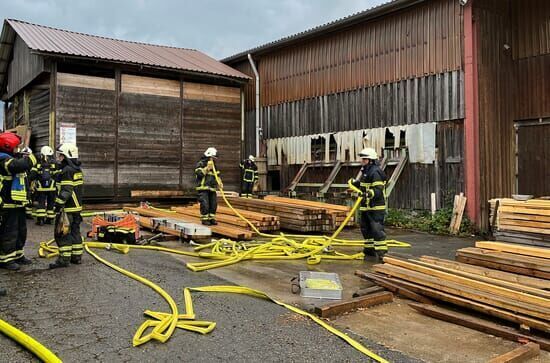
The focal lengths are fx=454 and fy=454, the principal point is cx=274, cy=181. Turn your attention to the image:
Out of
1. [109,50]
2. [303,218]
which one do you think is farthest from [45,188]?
[303,218]

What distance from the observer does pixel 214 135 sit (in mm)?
17047

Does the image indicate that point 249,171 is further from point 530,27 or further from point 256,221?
point 530,27

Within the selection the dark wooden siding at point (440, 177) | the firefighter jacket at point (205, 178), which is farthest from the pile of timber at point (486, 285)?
the dark wooden siding at point (440, 177)

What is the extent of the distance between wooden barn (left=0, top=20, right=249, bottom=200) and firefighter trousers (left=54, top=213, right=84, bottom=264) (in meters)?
7.64

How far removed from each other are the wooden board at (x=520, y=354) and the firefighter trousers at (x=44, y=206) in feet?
36.6

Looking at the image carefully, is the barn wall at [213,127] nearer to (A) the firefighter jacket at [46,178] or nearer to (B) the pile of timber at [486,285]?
(A) the firefighter jacket at [46,178]

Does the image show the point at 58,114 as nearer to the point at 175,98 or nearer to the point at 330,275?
the point at 175,98

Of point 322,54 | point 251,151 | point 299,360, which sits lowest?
point 299,360

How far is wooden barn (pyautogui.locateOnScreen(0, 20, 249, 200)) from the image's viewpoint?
46.6ft

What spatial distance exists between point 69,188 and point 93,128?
8148 millimetres

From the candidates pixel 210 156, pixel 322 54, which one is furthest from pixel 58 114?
pixel 322 54

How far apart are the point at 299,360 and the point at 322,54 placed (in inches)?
521

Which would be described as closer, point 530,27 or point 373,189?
point 373,189

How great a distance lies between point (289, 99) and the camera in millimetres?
16953
